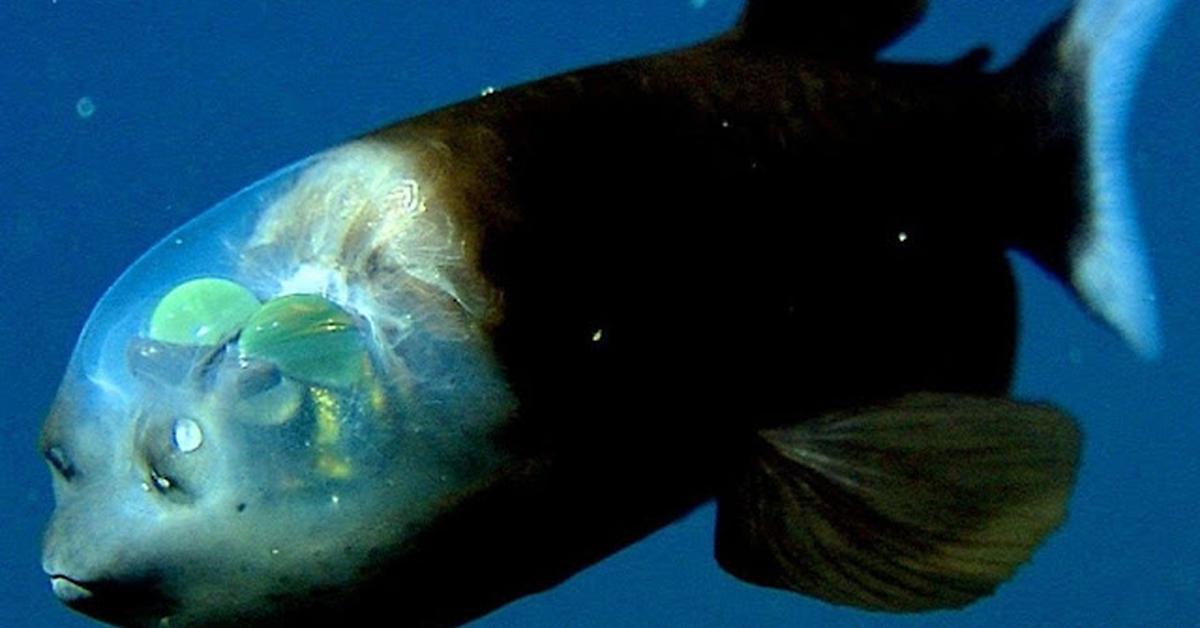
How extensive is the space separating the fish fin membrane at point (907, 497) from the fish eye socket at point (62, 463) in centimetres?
78

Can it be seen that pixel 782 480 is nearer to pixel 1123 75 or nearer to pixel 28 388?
pixel 1123 75

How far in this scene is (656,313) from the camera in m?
1.76

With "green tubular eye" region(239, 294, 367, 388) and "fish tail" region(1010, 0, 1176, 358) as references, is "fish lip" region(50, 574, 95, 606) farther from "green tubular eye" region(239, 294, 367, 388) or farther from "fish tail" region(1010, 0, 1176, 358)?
"fish tail" region(1010, 0, 1176, 358)

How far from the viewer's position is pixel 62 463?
1626 mm

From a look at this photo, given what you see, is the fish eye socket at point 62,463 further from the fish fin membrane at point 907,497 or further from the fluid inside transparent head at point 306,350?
the fish fin membrane at point 907,497

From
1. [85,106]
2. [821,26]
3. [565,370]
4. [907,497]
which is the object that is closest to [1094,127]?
[821,26]

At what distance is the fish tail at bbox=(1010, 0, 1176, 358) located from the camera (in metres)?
2.25

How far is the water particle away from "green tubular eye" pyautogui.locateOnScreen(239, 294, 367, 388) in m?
20.2

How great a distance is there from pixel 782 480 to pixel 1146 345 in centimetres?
78

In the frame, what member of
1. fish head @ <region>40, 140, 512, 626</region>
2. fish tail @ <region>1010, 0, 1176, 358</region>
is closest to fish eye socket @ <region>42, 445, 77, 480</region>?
fish head @ <region>40, 140, 512, 626</region>

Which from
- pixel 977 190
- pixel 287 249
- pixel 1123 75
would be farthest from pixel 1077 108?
pixel 287 249

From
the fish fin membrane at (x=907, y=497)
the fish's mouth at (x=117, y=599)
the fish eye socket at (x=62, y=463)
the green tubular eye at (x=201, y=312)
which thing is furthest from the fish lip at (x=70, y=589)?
the fish fin membrane at (x=907, y=497)

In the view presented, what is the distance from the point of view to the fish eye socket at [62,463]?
162cm

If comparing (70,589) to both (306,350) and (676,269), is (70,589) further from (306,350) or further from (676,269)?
(676,269)
